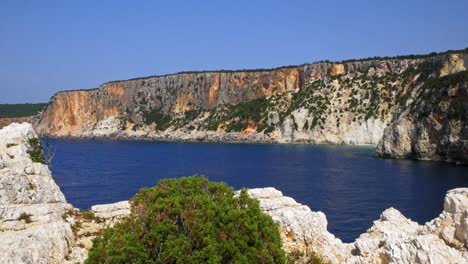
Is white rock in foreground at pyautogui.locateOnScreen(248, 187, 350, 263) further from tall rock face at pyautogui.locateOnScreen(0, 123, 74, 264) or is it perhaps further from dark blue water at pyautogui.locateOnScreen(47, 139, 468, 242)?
dark blue water at pyautogui.locateOnScreen(47, 139, 468, 242)

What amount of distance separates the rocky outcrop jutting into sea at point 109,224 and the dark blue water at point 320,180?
59.3 ft

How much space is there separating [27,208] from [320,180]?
56.2 metres

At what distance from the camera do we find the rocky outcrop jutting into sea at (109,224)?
16.5 metres

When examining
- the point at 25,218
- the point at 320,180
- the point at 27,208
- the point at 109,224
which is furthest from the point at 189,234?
the point at 320,180

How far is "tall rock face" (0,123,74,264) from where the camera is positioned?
17266mm

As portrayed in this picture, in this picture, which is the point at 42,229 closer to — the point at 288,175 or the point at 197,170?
the point at 288,175

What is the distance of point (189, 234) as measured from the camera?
49.9 feet

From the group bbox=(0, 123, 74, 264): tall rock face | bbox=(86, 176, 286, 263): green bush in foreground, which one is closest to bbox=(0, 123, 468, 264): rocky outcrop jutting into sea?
bbox=(0, 123, 74, 264): tall rock face

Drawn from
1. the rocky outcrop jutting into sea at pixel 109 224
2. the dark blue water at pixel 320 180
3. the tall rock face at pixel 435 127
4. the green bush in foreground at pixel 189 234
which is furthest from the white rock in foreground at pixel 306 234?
the tall rock face at pixel 435 127

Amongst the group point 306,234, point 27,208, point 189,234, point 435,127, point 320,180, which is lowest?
point 320,180

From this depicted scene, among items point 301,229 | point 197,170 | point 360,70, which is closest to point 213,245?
point 301,229

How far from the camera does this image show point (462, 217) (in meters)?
16.8

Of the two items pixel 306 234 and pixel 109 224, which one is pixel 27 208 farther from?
pixel 306 234

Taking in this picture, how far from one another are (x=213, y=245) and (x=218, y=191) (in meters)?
3.58
